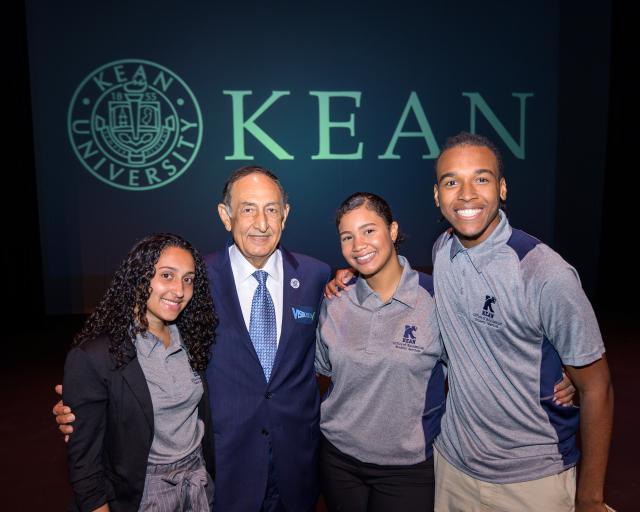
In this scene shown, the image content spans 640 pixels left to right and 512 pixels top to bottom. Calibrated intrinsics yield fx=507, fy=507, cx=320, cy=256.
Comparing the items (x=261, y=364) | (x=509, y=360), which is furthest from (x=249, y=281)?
(x=509, y=360)

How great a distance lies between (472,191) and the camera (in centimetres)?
158

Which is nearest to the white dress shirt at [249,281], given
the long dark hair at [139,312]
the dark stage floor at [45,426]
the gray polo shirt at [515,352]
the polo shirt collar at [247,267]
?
the polo shirt collar at [247,267]

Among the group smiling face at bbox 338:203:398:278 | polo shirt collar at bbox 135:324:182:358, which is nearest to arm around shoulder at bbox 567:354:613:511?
smiling face at bbox 338:203:398:278

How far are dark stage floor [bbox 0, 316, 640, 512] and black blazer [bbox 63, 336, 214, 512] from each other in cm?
160

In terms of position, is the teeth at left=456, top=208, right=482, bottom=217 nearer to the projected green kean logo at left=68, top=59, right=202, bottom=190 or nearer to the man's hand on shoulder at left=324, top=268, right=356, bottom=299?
the man's hand on shoulder at left=324, top=268, right=356, bottom=299

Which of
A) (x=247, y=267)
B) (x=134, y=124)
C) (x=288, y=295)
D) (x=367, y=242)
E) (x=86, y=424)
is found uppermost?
(x=134, y=124)

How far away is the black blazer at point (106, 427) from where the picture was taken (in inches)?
58.5

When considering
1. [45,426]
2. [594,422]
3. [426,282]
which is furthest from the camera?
[45,426]

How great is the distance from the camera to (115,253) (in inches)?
269

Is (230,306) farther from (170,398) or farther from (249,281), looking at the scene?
(170,398)

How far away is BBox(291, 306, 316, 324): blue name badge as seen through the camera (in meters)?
1.92

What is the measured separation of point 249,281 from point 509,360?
39.0 inches

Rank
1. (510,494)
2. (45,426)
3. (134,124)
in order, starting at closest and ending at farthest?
1. (510,494)
2. (45,426)
3. (134,124)

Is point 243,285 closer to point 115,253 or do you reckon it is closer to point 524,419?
point 524,419
